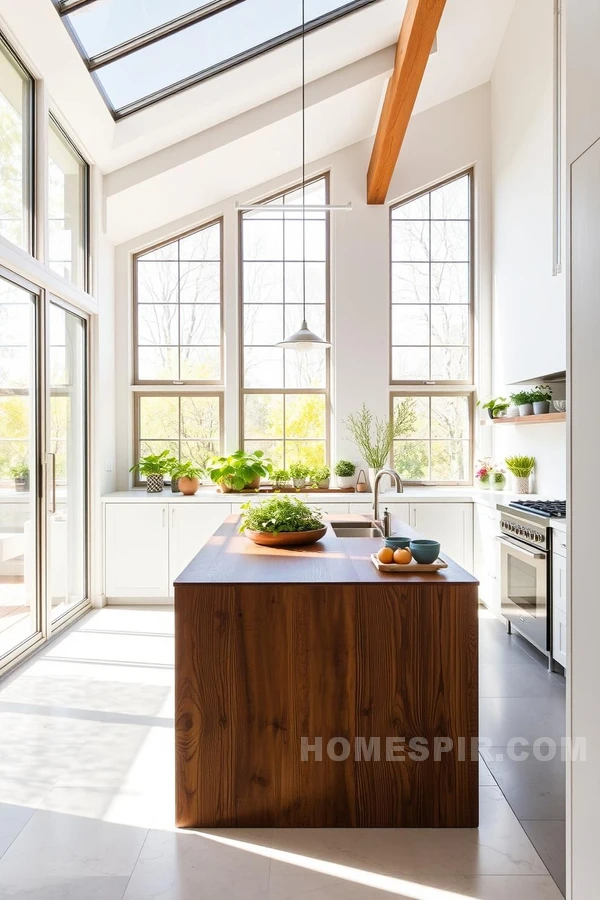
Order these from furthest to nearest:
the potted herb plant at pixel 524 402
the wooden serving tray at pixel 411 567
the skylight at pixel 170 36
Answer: the potted herb plant at pixel 524 402, the skylight at pixel 170 36, the wooden serving tray at pixel 411 567

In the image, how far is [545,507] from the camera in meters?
4.20

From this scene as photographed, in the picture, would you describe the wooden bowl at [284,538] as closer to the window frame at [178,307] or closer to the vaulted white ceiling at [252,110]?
the vaulted white ceiling at [252,110]

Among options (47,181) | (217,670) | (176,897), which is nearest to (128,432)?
(47,181)

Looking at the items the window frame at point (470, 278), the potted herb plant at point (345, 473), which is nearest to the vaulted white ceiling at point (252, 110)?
the window frame at point (470, 278)

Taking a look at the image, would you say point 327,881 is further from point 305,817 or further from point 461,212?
point 461,212

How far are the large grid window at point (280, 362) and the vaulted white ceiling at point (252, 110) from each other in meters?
0.73

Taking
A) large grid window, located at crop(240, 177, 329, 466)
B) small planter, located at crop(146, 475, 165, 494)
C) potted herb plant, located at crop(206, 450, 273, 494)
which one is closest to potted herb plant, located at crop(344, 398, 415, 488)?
large grid window, located at crop(240, 177, 329, 466)

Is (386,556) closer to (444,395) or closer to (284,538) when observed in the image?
(284,538)

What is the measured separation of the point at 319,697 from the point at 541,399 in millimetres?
3337

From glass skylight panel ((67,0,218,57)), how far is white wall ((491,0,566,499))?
7.92 feet

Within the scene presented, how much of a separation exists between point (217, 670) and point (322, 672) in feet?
1.17

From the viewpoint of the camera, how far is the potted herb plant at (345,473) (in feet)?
19.4

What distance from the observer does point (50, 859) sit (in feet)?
6.88

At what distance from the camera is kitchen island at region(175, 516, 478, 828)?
227cm
